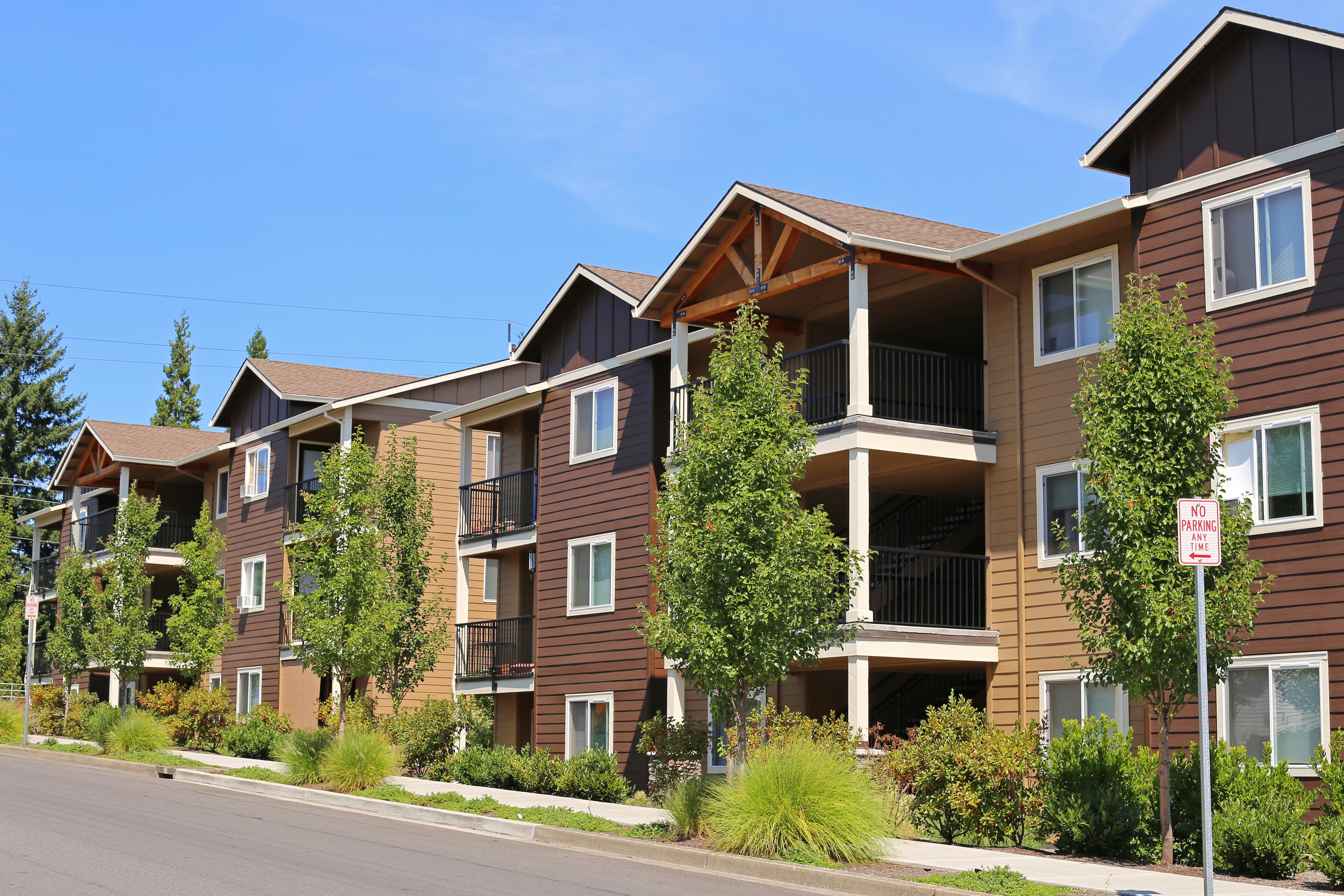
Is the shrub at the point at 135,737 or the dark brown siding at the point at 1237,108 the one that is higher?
the dark brown siding at the point at 1237,108

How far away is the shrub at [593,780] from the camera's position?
25000 millimetres

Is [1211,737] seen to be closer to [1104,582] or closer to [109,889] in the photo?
[1104,582]

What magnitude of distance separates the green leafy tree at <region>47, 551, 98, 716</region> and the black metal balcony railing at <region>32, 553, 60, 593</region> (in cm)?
1717

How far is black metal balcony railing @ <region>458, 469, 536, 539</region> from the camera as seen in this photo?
105 feet

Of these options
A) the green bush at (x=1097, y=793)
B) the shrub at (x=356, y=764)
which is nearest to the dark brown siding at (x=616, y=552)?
the shrub at (x=356, y=764)

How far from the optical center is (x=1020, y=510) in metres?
21.5

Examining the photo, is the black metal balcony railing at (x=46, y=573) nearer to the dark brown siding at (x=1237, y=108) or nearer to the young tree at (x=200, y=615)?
the young tree at (x=200, y=615)

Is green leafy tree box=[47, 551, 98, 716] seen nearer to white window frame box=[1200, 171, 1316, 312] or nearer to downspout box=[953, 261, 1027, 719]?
downspout box=[953, 261, 1027, 719]

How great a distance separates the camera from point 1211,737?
700 inches

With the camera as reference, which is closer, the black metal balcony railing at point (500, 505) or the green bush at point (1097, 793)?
the green bush at point (1097, 793)

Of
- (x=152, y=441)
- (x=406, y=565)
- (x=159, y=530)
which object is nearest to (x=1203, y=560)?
(x=406, y=565)

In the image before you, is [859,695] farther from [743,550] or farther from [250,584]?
[250,584]

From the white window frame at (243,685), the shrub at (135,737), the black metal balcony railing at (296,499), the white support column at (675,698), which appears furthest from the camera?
the white window frame at (243,685)

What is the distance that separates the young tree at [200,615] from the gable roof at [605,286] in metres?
11.7
